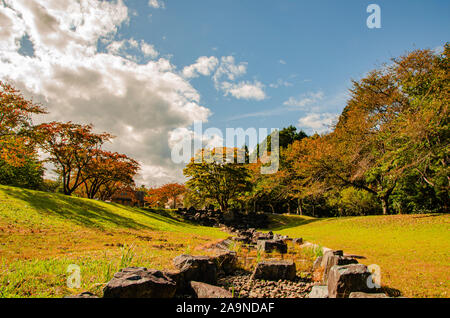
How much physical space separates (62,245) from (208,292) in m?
5.34

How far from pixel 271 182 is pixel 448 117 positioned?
16.3 m

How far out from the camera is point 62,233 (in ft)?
28.2

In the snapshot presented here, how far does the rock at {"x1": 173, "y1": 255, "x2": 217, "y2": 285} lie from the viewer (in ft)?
12.7

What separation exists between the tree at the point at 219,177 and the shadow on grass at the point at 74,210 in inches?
416

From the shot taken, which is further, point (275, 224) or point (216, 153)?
point (216, 153)

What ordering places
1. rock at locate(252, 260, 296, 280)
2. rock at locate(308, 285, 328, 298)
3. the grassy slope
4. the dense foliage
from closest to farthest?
the grassy slope < rock at locate(308, 285, 328, 298) < rock at locate(252, 260, 296, 280) < the dense foliage

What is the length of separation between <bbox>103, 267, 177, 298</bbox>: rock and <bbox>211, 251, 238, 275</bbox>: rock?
6.17 ft

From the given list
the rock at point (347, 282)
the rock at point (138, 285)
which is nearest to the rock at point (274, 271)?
the rock at point (347, 282)

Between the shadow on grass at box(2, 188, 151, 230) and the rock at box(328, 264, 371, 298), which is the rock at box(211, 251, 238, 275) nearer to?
the rock at box(328, 264, 371, 298)

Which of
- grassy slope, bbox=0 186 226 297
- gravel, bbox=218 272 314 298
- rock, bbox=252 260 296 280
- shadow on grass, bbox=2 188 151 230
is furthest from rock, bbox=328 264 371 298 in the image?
shadow on grass, bbox=2 188 151 230

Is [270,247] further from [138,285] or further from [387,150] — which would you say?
[387,150]

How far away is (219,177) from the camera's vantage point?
2456 cm
